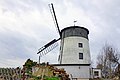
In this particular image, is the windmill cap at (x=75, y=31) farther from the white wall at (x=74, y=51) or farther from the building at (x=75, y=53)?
the white wall at (x=74, y=51)

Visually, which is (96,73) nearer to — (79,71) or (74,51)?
(79,71)

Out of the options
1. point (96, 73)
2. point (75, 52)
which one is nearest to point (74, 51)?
point (75, 52)

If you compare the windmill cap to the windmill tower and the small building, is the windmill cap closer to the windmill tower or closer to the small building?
the windmill tower

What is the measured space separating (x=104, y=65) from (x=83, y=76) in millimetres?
12543

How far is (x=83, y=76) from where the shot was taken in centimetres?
2638

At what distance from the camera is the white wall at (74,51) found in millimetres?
26953

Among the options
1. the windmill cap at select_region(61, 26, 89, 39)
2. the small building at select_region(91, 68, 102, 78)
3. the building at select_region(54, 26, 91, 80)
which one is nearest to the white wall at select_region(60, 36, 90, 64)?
the building at select_region(54, 26, 91, 80)

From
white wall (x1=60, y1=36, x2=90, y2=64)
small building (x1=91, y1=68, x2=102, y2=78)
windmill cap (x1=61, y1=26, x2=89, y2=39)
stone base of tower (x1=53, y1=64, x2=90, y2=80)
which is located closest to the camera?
stone base of tower (x1=53, y1=64, x2=90, y2=80)

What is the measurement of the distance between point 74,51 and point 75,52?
17 cm

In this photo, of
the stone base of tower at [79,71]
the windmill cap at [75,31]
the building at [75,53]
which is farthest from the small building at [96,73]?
the windmill cap at [75,31]

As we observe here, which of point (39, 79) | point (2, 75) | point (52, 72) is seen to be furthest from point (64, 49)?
point (2, 75)

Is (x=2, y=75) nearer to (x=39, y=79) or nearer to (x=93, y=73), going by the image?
(x=39, y=79)

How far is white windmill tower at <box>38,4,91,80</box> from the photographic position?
26327mm

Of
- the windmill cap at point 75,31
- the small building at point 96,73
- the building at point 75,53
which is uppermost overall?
the windmill cap at point 75,31
